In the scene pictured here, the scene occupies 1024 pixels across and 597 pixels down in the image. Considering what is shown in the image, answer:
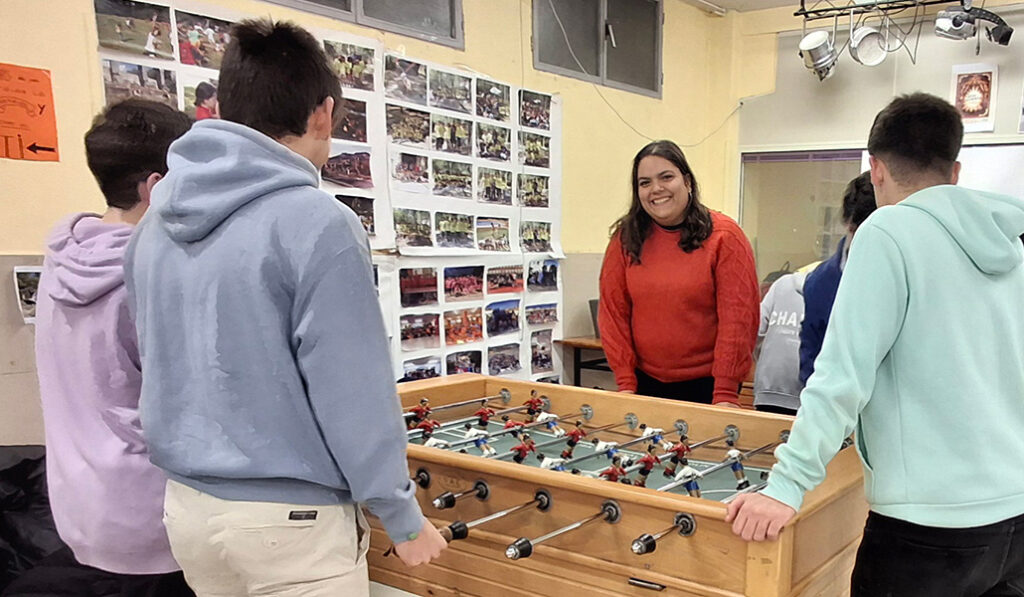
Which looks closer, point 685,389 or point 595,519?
point 595,519

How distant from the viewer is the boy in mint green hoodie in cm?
118

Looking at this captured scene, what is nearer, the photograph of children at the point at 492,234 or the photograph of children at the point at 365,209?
the photograph of children at the point at 365,209

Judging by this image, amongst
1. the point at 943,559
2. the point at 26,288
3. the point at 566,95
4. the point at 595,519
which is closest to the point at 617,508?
the point at 595,519

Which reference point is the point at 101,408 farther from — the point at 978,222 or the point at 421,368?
the point at 421,368

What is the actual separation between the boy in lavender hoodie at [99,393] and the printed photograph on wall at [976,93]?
15.5 ft

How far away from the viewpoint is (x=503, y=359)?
3721 mm

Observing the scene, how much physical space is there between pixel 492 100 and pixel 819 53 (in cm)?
231

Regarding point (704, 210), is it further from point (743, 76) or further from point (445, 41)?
point (743, 76)

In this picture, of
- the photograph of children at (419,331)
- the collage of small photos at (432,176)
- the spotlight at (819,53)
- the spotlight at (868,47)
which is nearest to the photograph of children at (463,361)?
the collage of small photos at (432,176)

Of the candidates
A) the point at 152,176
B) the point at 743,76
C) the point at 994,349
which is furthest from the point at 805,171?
the point at 152,176

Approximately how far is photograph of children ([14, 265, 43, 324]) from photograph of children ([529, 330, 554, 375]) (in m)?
2.34

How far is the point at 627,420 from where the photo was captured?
201 centimetres

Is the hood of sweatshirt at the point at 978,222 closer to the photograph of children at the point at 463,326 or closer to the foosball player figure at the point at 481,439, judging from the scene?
the foosball player figure at the point at 481,439

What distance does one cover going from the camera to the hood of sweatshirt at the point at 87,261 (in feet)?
4.11
